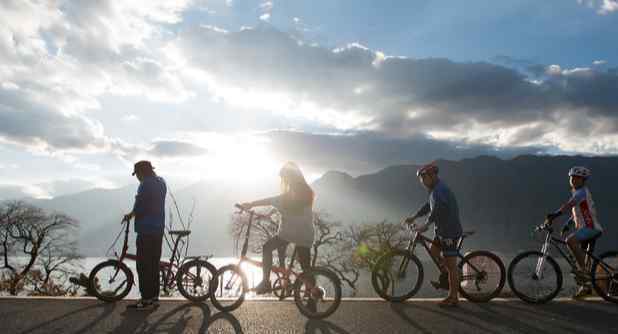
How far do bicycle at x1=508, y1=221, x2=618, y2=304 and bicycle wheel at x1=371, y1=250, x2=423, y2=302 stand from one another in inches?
62.7

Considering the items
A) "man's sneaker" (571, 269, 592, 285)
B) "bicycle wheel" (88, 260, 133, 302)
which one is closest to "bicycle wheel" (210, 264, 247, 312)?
"bicycle wheel" (88, 260, 133, 302)

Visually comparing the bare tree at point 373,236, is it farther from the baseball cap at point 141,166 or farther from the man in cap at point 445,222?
the baseball cap at point 141,166

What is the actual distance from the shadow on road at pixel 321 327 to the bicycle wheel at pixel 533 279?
11.9 ft

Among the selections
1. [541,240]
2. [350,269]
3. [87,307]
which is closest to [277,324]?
[87,307]

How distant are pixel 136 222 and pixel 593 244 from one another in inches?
308

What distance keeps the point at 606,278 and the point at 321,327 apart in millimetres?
5161

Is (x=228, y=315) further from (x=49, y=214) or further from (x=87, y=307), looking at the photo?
(x=49, y=214)

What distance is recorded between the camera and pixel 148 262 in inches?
291

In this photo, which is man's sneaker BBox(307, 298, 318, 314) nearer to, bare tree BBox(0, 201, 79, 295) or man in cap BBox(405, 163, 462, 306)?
man in cap BBox(405, 163, 462, 306)

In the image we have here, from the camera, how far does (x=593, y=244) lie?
7.95 m

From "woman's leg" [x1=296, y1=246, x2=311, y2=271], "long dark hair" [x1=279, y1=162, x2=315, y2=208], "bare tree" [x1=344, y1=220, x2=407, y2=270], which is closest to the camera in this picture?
"long dark hair" [x1=279, y1=162, x2=315, y2=208]

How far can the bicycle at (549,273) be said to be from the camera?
25.1ft

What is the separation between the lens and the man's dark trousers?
729 centimetres

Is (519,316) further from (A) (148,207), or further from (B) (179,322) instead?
(A) (148,207)
